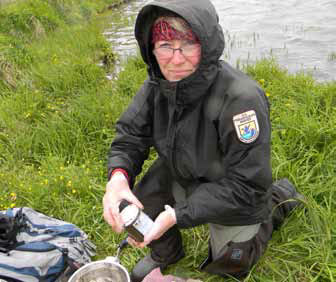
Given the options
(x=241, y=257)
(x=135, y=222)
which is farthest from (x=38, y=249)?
(x=241, y=257)

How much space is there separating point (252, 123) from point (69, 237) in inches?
57.3

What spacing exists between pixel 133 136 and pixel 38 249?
92 cm

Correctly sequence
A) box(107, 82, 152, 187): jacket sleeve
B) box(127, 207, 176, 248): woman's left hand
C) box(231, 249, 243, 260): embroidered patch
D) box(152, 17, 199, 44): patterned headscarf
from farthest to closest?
box(107, 82, 152, 187): jacket sleeve, box(231, 249, 243, 260): embroidered patch, box(127, 207, 176, 248): woman's left hand, box(152, 17, 199, 44): patterned headscarf

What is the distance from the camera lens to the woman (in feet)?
5.51

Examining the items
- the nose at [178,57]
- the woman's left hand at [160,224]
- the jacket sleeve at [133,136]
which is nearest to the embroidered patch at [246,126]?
the nose at [178,57]

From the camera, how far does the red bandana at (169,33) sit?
167 centimetres

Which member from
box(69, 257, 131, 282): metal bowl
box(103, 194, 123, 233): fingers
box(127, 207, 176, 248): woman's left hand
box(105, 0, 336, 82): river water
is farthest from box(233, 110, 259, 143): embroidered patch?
box(105, 0, 336, 82): river water

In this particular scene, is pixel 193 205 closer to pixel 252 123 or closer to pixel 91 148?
pixel 252 123

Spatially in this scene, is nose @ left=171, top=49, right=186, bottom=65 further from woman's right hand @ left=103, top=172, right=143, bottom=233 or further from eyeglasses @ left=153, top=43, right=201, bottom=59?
woman's right hand @ left=103, top=172, right=143, bottom=233

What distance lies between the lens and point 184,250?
248 cm

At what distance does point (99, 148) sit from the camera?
11.3 feet

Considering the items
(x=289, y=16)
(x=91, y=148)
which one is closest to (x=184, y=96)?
(x=91, y=148)

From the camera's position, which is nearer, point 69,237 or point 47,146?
point 69,237

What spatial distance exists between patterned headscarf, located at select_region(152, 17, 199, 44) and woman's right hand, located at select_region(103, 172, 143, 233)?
0.82m
